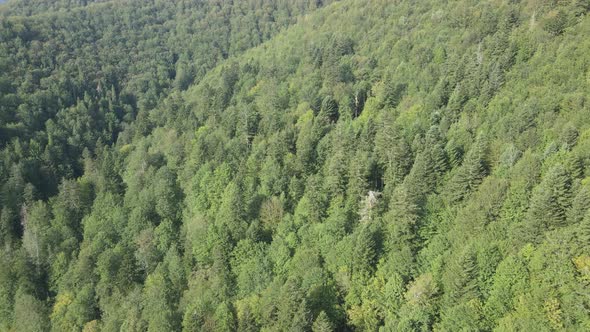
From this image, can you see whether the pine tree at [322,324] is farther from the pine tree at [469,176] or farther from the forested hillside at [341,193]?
the pine tree at [469,176]

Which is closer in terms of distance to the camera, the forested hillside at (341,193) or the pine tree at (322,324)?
the forested hillside at (341,193)

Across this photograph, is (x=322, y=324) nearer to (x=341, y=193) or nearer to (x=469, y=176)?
(x=341, y=193)

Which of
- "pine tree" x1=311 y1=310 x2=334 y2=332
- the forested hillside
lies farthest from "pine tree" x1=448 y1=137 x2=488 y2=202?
"pine tree" x1=311 y1=310 x2=334 y2=332

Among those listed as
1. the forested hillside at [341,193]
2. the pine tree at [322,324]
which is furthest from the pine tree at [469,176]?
the pine tree at [322,324]

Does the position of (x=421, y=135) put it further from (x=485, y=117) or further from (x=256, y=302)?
(x=256, y=302)

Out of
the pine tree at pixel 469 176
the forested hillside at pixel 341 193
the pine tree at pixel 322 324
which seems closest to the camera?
the forested hillside at pixel 341 193

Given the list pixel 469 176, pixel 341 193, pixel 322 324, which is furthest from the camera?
pixel 341 193

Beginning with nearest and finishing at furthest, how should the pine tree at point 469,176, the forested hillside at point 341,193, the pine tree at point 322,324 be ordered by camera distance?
the forested hillside at point 341,193 < the pine tree at point 322,324 < the pine tree at point 469,176

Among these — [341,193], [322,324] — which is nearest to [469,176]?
[341,193]

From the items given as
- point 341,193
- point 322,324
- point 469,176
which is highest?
point 469,176

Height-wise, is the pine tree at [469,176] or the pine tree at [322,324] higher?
the pine tree at [469,176]
